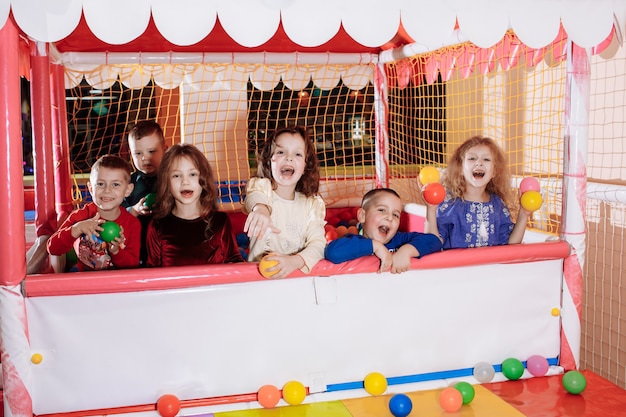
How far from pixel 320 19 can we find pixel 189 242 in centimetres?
99

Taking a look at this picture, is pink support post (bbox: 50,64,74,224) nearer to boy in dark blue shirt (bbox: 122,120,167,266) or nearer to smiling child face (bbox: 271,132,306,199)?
boy in dark blue shirt (bbox: 122,120,167,266)

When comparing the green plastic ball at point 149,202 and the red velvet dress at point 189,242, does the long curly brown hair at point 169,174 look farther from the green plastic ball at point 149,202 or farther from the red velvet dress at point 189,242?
the green plastic ball at point 149,202

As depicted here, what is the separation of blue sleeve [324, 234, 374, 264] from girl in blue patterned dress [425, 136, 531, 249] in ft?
1.69

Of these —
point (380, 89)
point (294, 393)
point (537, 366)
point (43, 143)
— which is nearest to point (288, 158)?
point (294, 393)

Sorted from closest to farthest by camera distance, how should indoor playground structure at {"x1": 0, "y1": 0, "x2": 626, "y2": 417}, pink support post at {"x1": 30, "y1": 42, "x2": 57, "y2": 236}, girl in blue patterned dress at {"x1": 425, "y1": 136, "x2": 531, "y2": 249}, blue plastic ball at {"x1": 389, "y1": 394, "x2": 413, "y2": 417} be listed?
indoor playground structure at {"x1": 0, "y1": 0, "x2": 626, "y2": 417}, blue plastic ball at {"x1": 389, "y1": 394, "x2": 413, "y2": 417}, girl in blue patterned dress at {"x1": 425, "y1": 136, "x2": 531, "y2": 249}, pink support post at {"x1": 30, "y1": 42, "x2": 57, "y2": 236}

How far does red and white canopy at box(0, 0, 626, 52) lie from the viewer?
6.09 ft

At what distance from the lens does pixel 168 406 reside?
2.12 metres

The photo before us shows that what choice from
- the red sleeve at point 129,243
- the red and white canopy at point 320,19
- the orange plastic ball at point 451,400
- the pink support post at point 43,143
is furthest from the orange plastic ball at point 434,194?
the pink support post at point 43,143

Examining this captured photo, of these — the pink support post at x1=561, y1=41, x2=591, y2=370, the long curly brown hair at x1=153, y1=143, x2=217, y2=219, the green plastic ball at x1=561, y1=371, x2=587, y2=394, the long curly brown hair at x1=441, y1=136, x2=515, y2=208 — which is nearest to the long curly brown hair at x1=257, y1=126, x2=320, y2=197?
the long curly brown hair at x1=153, y1=143, x2=217, y2=219

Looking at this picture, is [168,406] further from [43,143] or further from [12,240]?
[43,143]

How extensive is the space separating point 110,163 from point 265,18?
1.06 meters

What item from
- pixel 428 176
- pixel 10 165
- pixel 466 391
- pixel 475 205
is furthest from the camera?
pixel 428 176

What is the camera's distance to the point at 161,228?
249 centimetres

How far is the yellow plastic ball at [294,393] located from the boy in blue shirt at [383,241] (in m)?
0.45
